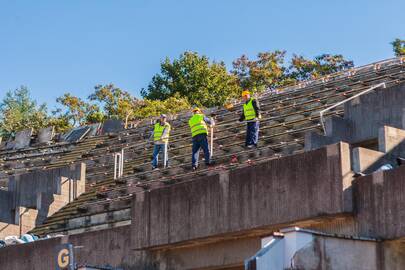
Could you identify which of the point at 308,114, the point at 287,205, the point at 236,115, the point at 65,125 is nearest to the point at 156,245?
the point at 287,205

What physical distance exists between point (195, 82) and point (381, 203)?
148ft

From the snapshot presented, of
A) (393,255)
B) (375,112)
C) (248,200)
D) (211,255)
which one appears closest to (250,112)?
(375,112)

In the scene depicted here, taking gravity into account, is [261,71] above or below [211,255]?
above

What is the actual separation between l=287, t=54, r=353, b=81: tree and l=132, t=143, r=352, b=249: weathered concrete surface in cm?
4152

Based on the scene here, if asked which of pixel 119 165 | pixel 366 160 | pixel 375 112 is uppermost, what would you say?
pixel 119 165

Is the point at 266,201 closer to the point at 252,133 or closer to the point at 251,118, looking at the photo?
the point at 251,118

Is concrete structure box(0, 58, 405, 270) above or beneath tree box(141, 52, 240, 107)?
beneath

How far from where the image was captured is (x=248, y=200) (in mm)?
19578

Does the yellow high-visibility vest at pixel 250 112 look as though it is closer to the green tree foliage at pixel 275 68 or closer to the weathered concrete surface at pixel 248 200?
the weathered concrete surface at pixel 248 200

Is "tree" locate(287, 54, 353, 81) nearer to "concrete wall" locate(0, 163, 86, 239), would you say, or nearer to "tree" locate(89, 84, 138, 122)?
"tree" locate(89, 84, 138, 122)

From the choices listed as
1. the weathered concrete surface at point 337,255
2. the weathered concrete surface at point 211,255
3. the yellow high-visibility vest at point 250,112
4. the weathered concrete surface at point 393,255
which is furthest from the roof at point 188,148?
the weathered concrete surface at point 337,255

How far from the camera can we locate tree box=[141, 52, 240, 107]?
61062 mm

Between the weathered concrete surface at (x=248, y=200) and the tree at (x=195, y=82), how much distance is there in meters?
38.4

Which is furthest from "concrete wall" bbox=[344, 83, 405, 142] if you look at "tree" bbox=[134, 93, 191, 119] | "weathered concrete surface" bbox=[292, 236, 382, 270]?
"tree" bbox=[134, 93, 191, 119]
